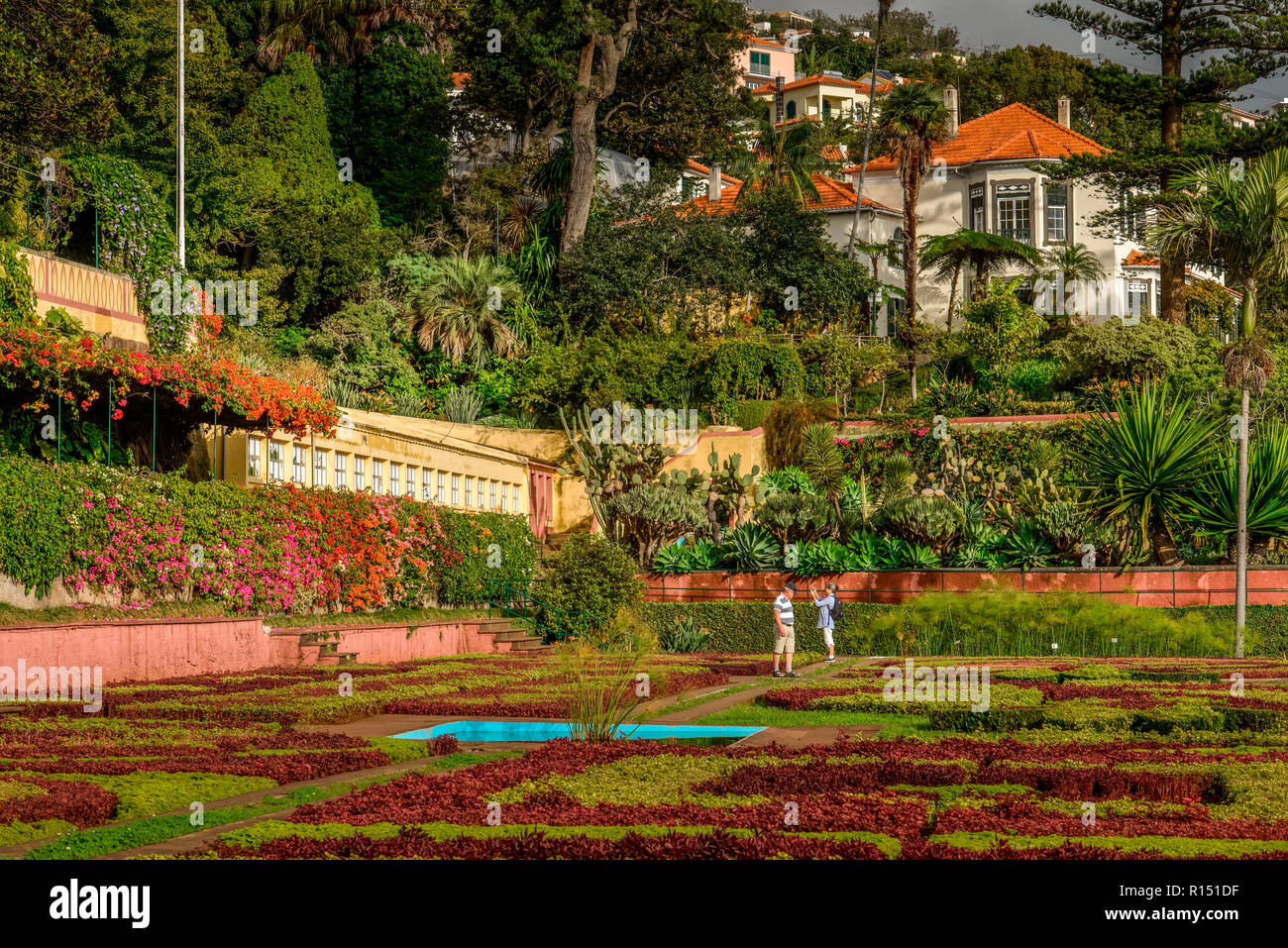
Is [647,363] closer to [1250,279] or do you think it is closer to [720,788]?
[1250,279]

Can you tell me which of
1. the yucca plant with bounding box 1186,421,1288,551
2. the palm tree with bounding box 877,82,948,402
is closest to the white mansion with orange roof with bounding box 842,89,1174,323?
the palm tree with bounding box 877,82,948,402

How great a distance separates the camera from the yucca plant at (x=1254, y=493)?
25766mm

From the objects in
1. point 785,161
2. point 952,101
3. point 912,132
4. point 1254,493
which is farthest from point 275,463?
point 952,101

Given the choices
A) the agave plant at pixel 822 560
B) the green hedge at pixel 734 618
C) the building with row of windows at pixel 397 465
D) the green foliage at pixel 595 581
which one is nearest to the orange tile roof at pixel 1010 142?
the building with row of windows at pixel 397 465

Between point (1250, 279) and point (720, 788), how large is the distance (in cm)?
1861

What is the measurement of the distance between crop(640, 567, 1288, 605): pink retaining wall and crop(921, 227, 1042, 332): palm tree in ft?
71.1

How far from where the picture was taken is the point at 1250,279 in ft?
82.3

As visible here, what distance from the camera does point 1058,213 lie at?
56594 mm

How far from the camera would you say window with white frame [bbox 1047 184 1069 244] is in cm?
5625

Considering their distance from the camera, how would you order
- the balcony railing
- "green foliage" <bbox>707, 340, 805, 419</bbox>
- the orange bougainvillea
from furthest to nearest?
the balcony railing < "green foliage" <bbox>707, 340, 805, 419</bbox> < the orange bougainvillea

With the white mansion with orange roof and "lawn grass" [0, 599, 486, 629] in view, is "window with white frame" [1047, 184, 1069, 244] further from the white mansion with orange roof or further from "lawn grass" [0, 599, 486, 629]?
"lawn grass" [0, 599, 486, 629]

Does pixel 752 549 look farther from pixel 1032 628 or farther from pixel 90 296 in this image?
pixel 90 296
